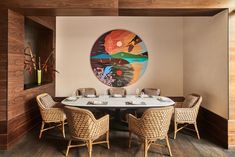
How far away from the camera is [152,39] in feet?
17.6

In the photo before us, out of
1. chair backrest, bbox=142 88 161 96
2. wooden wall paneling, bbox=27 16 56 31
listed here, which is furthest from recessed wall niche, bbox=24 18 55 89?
chair backrest, bbox=142 88 161 96

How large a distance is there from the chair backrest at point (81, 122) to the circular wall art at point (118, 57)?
2.62 m

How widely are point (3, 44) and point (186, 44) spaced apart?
4.27 meters

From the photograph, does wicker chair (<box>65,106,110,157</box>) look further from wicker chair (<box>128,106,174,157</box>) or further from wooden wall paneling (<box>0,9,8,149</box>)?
wooden wall paneling (<box>0,9,8,149</box>)

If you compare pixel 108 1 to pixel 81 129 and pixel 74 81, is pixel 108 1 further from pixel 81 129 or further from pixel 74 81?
pixel 74 81

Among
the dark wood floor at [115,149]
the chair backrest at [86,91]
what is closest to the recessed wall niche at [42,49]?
the chair backrest at [86,91]

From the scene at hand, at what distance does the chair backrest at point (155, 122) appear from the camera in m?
2.70

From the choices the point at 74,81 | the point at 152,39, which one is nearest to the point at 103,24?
the point at 152,39

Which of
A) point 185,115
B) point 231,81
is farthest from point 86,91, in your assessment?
point 231,81

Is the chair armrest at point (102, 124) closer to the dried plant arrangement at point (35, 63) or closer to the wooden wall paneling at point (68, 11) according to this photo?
the wooden wall paneling at point (68, 11)

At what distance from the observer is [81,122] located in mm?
2746

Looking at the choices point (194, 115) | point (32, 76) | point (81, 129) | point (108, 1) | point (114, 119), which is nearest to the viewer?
point (81, 129)

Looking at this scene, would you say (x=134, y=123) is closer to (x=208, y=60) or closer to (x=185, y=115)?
(x=185, y=115)

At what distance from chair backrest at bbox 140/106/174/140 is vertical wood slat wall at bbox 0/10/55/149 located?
2318 mm
